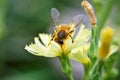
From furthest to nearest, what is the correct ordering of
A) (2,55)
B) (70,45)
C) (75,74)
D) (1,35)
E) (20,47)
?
(75,74)
(20,47)
(2,55)
(1,35)
(70,45)

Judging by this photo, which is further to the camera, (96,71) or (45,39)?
(45,39)

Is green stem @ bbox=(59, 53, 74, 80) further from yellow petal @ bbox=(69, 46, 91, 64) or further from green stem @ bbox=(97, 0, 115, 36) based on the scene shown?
green stem @ bbox=(97, 0, 115, 36)

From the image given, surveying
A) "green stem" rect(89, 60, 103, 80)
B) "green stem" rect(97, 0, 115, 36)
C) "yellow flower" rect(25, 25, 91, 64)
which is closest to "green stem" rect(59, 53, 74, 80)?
"yellow flower" rect(25, 25, 91, 64)

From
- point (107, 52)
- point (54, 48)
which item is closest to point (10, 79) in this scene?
point (54, 48)

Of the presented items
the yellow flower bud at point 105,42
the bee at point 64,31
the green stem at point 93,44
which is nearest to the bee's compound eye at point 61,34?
the bee at point 64,31

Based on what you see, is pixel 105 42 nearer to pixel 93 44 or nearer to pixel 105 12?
pixel 93 44

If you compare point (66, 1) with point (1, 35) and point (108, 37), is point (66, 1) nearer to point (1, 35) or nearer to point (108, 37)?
point (1, 35)

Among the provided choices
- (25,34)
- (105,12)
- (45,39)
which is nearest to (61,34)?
(45,39)
